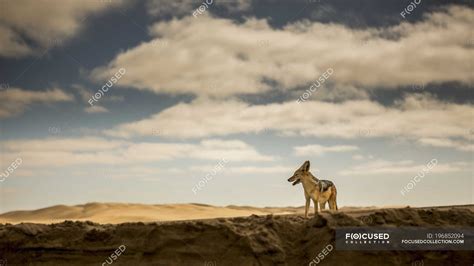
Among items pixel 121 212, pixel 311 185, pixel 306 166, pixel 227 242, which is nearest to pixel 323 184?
pixel 311 185

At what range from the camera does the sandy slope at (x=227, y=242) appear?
9.16m

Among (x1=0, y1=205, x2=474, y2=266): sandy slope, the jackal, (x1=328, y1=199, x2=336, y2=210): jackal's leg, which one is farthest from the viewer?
(x1=328, y1=199, x2=336, y2=210): jackal's leg

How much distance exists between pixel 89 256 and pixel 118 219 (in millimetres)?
11980

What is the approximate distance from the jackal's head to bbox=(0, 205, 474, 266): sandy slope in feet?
4.17

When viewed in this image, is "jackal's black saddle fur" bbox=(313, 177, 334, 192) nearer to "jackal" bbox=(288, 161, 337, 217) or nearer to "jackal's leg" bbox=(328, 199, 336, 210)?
"jackal" bbox=(288, 161, 337, 217)

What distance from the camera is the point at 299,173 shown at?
11062 mm

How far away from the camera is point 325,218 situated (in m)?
9.44

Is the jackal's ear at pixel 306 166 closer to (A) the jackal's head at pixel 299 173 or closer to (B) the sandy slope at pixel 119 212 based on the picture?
(A) the jackal's head at pixel 299 173

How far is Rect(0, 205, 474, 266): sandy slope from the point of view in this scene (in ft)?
30.0

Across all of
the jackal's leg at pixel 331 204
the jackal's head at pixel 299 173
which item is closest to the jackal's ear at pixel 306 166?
the jackal's head at pixel 299 173

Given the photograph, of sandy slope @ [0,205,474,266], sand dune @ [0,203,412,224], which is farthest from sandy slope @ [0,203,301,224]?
sandy slope @ [0,205,474,266]

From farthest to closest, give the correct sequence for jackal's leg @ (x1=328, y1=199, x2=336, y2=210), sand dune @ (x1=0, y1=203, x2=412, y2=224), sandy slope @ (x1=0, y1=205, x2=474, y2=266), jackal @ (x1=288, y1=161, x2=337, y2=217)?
sand dune @ (x1=0, y1=203, x2=412, y2=224)
jackal's leg @ (x1=328, y1=199, x2=336, y2=210)
jackal @ (x1=288, y1=161, x2=337, y2=217)
sandy slope @ (x1=0, y1=205, x2=474, y2=266)

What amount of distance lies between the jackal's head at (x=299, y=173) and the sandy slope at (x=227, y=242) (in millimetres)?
1270

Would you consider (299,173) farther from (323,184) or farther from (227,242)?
(227,242)
